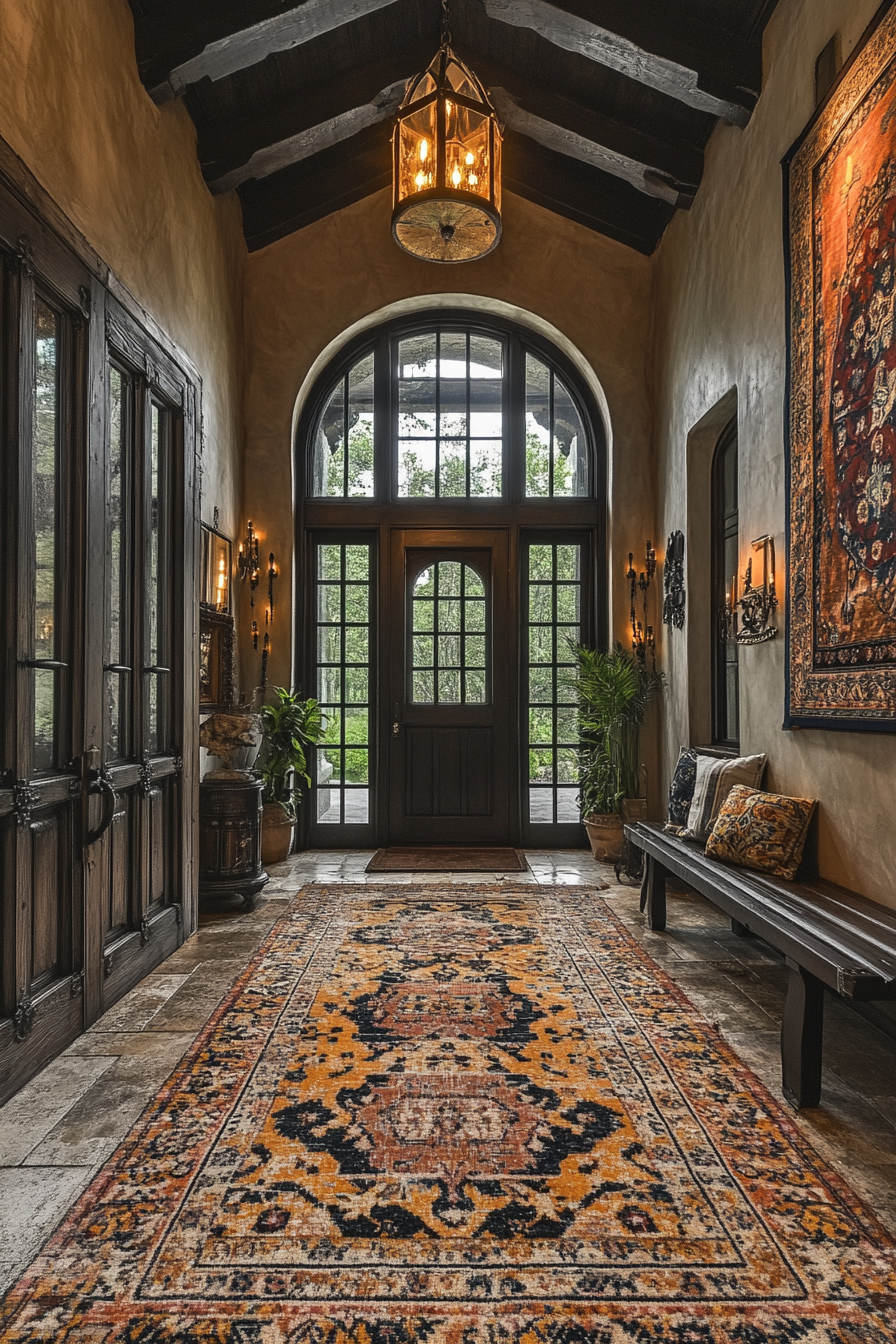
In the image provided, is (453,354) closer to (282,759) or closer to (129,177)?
(129,177)

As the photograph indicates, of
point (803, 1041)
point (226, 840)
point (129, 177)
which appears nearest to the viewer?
point (803, 1041)

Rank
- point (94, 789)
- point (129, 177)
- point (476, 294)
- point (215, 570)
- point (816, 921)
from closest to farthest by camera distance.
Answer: point (816, 921) → point (94, 789) → point (129, 177) → point (215, 570) → point (476, 294)

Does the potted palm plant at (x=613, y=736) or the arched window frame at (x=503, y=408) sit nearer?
the potted palm plant at (x=613, y=736)

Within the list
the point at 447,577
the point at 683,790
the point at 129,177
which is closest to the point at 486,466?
the point at 447,577

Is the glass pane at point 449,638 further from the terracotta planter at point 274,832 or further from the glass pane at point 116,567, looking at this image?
the glass pane at point 116,567

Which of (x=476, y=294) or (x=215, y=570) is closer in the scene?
(x=215, y=570)

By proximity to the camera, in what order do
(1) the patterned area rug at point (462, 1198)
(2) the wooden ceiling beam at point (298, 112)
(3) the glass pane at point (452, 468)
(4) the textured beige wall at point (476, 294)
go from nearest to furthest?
(1) the patterned area rug at point (462, 1198) → (2) the wooden ceiling beam at point (298, 112) → (4) the textured beige wall at point (476, 294) → (3) the glass pane at point (452, 468)

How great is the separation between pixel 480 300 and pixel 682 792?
4287 millimetres

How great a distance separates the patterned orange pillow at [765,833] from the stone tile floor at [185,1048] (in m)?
0.53

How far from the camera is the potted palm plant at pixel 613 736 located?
629cm

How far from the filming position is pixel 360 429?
279 inches

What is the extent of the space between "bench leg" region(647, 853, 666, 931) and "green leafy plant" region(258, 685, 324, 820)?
9.02 feet

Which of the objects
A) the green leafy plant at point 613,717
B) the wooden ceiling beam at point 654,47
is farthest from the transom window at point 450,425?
the wooden ceiling beam at point 654,47

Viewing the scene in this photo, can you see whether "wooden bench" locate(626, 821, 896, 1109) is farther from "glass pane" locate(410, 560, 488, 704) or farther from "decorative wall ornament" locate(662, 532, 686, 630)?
"glass pane" locate(410, 560, 488, 704)
